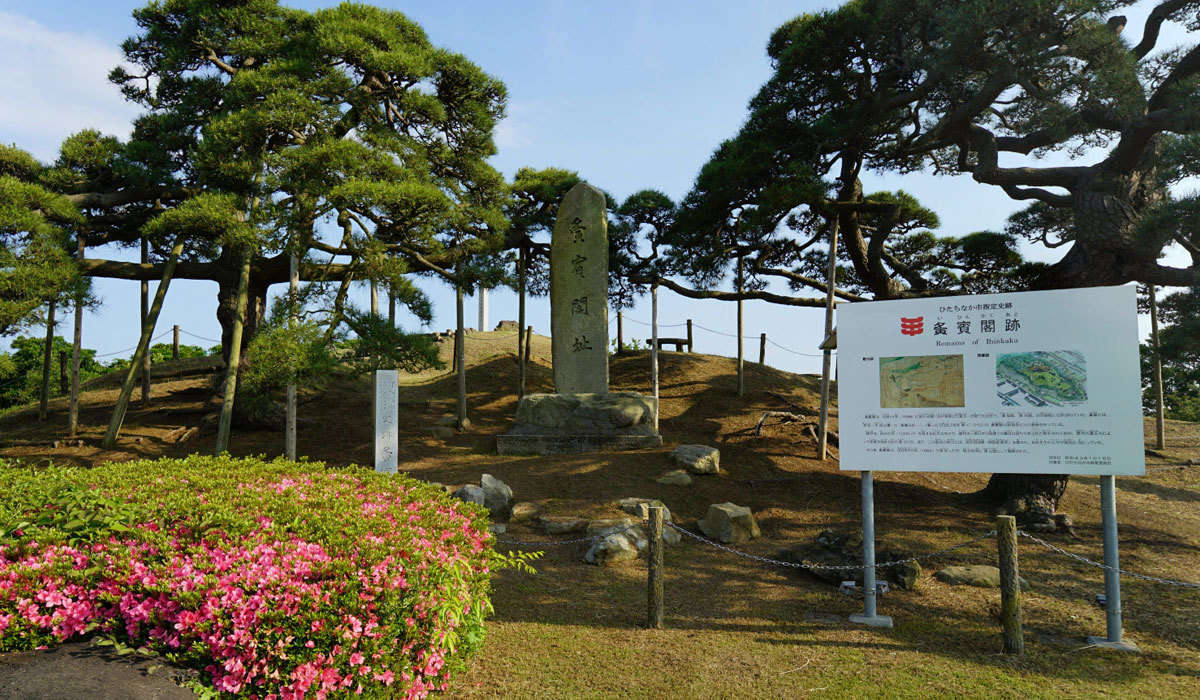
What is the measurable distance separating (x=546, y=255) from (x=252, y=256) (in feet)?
18.5

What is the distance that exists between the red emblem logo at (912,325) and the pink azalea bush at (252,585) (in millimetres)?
3798

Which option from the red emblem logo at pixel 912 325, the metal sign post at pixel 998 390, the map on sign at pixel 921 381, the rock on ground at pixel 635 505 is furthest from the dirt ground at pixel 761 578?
the red emblem logo at pixel 912 325

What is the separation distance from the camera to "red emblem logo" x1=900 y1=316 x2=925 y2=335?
17.9ft

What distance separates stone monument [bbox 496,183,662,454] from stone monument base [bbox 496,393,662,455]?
0.05ft

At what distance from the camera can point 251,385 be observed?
377 inches

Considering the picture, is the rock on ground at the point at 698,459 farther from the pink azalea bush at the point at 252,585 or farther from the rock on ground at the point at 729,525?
the pink azalea bush at the point at 252,585

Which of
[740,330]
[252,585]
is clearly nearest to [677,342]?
[740,330]

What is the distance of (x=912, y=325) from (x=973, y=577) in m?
2.45

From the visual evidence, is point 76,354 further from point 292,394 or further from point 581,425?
point 581,425

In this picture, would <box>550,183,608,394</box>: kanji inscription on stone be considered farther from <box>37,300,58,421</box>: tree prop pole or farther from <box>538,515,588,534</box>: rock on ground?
<box>37,300,58,421</box>: tree prop pole

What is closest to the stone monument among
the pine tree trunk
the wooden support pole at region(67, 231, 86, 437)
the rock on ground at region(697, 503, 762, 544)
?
the rock on ground at region(697, 503, 762, 544)

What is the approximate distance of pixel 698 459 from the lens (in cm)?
966

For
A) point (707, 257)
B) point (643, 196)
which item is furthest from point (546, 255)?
point (707, 257)

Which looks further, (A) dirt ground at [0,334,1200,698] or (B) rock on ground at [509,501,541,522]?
(B) rock on ground at [509,501,541,522]
